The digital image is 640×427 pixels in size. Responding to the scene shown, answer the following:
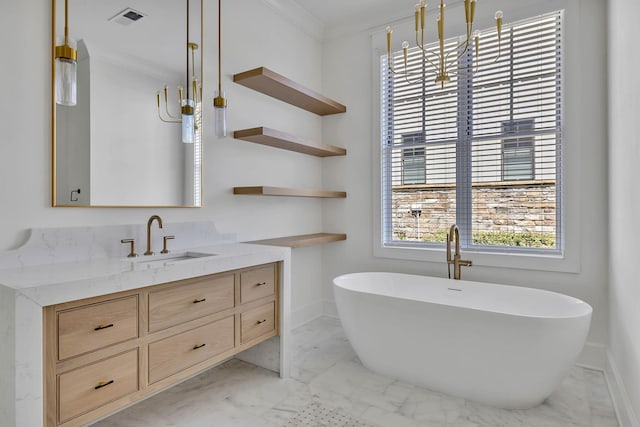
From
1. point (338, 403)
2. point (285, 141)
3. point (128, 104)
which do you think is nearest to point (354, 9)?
point (285, 141)

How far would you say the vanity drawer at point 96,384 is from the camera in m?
1.39

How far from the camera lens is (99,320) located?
4.87 feet

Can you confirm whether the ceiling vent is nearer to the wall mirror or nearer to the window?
the wall mirror

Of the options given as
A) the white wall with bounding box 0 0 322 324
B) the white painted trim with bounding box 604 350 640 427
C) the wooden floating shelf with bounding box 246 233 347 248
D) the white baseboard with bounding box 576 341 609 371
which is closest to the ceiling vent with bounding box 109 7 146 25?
the white wall with bounding box 0 0 322 324

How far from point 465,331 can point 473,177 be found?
1443 mm

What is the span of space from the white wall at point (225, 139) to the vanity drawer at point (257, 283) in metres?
0.59

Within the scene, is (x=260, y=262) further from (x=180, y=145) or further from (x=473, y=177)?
(x=473, y=177)

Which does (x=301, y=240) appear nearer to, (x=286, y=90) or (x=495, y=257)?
(x=286, y=90)

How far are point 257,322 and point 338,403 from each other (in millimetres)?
643

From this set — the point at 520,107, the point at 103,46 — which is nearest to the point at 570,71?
the point at 520,107

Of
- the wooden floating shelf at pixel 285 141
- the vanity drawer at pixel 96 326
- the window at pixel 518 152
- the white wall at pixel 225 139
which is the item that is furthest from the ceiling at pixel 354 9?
→ the vanity drawer at pixel 96 326

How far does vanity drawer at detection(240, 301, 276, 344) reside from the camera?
2143mm

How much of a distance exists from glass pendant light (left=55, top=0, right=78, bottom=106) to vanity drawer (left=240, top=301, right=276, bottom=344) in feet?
4.44

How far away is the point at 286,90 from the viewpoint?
297cm
